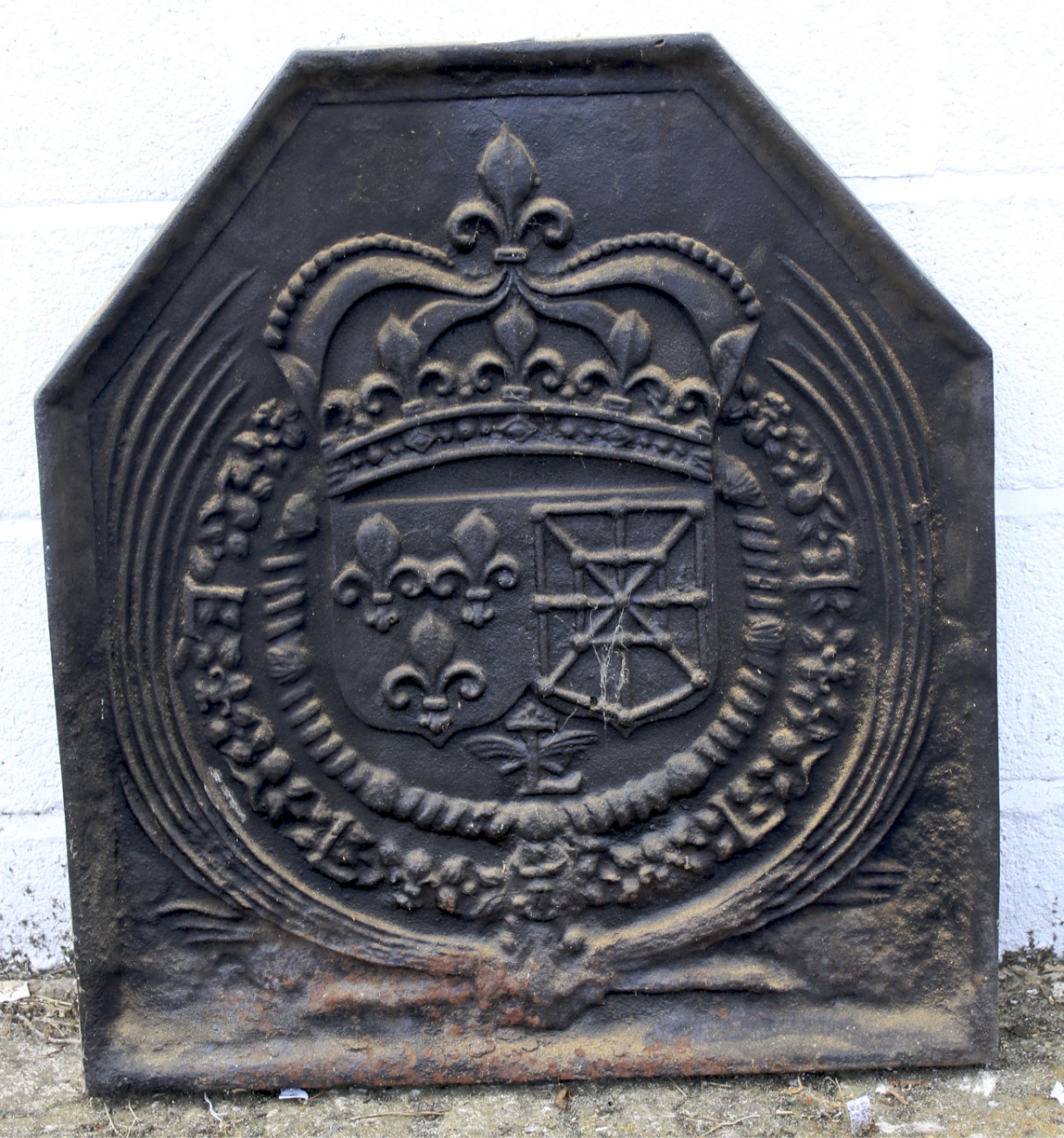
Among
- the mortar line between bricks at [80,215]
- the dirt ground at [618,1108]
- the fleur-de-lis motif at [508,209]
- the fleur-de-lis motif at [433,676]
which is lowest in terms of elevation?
the dirt ground at [618,1108]

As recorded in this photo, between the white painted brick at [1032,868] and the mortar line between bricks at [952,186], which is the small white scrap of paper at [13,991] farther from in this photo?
the mortar line between bricks at [952,186]

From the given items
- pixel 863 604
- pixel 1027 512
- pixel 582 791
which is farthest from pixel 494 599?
pixel 1027 512

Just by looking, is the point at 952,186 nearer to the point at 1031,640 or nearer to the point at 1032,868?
the point at 1031,640

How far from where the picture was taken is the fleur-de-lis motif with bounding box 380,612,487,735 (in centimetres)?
177

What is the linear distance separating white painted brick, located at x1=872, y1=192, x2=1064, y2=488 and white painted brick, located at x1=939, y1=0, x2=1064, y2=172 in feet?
0.25

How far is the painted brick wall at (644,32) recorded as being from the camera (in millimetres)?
1919

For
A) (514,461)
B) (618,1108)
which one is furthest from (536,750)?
(618,1108)

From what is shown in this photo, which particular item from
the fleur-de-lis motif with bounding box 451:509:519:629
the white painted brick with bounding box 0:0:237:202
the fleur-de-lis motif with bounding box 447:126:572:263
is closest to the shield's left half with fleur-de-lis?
the fleur-de-lis motif with bounding box 451:509:519:629

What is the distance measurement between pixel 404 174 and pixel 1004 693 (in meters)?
1.43

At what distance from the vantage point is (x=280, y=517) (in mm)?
1758

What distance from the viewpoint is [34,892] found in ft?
6.94

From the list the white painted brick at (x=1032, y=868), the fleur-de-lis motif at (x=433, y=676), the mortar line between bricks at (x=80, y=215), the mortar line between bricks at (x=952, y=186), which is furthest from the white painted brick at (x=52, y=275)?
the white painted brick at (x=1032, y=868)

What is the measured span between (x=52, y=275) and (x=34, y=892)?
3.83ft

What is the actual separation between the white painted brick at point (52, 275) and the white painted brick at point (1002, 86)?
1.45m
